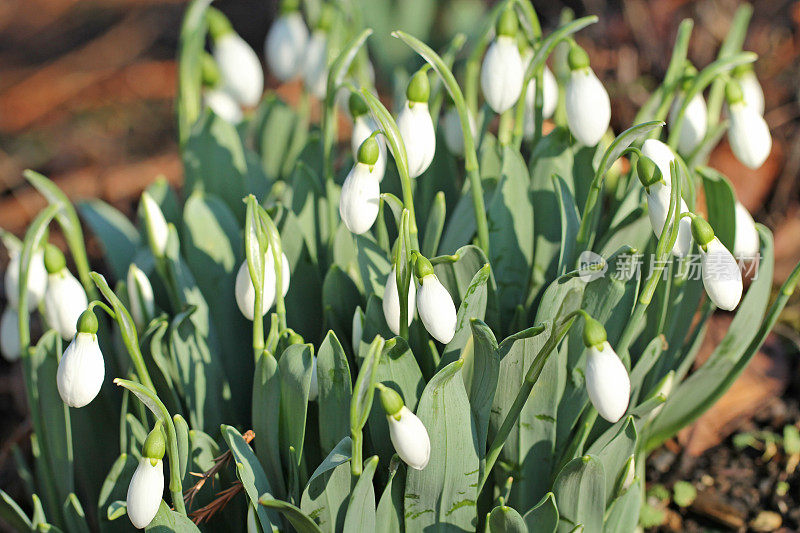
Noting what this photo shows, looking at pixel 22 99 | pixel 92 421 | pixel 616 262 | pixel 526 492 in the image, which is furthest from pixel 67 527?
pixel 22 99

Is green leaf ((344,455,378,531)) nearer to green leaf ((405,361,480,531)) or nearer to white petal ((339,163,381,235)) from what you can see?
green leaf ((405,361,480,531))

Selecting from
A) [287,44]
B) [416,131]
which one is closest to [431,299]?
[416,131]

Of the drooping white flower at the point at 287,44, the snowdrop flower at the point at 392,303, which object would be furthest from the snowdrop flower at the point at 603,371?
the drooping white flower at the point at 287,44

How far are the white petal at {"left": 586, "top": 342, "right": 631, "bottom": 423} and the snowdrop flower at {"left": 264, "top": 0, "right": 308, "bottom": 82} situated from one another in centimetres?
96

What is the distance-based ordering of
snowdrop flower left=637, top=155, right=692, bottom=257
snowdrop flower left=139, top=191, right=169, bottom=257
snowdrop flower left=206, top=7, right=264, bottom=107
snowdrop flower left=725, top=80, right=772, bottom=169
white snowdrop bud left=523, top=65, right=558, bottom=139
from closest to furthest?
snowdrop flower left=637, top=155, right=692, bottom=257, snowdrop flower left=725, top=80, right=772, bottom=169, snowdrop flower left=139, top=191, right=169, bottom=257, white snowdrop bud left=523, top=65, right=558, bottom=139, snowdrop flower left=206, top=7, right=264, bottom=107

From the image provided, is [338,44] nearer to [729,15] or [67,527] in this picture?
[67,527]

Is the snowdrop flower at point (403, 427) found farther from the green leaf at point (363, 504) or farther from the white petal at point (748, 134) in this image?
the white petal at point (748, 134)

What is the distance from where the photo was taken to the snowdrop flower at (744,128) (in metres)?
1.19

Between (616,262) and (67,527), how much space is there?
0.95 m

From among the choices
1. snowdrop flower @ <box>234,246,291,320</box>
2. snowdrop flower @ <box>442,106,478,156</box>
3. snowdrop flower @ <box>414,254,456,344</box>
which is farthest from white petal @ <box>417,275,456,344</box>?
snowdrop flower @ <box>442,106,478,156</box>

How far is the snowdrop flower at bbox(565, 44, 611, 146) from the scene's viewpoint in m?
1.14

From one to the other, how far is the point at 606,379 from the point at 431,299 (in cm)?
23

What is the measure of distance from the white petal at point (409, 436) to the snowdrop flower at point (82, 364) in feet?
1.28

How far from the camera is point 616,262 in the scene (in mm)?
1080
